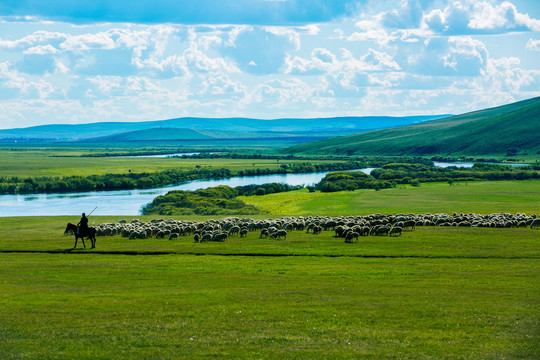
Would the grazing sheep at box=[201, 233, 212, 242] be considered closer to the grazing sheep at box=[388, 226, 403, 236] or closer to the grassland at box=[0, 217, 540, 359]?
the grassland at box=[0, 217, 540, 359]

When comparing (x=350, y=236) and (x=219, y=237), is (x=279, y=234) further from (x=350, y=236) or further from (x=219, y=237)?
(x=350, y=236)

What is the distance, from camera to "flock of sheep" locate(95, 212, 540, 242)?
34.2 m

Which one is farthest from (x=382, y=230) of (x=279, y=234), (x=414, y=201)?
(x=414, y=201)

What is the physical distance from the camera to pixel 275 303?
54.1 ft

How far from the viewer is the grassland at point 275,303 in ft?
41.2

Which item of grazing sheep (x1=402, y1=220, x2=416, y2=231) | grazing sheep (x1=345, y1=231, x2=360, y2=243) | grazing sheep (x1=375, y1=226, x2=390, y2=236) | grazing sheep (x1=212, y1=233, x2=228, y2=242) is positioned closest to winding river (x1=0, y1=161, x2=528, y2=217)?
grazing sheep (x1=212, y1=233, x2=228, y2=242)

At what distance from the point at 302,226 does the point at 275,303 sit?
2352 centimetres

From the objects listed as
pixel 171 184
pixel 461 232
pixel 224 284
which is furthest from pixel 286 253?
pixel 171 184

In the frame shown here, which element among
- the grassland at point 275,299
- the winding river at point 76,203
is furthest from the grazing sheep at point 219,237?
the winding river at point 76,203

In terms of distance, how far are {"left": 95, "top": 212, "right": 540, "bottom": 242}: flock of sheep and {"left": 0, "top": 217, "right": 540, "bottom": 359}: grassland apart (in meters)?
5.15

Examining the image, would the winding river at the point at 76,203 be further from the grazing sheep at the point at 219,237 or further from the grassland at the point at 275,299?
the grassland at the point at 275,299

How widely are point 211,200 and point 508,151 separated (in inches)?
6008

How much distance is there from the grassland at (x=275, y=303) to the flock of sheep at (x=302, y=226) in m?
5.15

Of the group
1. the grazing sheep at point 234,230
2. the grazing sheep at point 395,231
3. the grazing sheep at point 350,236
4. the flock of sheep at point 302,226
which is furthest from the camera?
the grazing sheep at point 234,230
